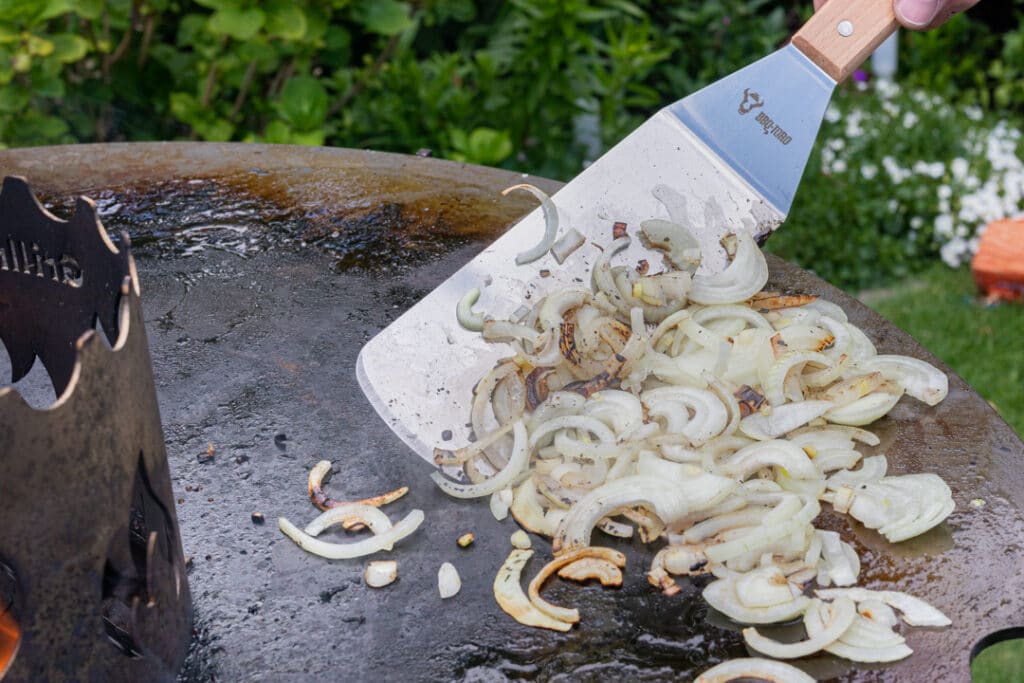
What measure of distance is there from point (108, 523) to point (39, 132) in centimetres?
342

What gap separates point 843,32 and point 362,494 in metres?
1.38

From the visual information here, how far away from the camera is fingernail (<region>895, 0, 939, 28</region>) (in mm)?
2135

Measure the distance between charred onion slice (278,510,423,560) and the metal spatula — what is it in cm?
52

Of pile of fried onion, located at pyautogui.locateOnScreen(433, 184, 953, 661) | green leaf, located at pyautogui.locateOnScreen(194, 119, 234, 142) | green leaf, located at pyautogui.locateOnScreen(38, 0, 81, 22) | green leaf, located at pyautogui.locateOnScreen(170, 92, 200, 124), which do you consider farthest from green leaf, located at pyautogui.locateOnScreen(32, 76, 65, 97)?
pile of fried onion, located at pyautogui.locateOnScreen(433, 184, 953, 661)

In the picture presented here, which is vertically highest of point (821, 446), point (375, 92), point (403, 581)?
point (821, 446)

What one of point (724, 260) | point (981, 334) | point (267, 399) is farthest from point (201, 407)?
point (981, 334)

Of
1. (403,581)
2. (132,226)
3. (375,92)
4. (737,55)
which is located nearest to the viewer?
(403,581)

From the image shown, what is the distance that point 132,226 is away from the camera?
2.65 metres

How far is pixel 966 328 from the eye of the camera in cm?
471

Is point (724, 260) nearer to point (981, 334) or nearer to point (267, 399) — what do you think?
point (267, 399)

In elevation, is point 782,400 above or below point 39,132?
above

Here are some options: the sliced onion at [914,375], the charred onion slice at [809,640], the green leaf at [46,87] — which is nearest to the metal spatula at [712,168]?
the sliced onion at [914,375]

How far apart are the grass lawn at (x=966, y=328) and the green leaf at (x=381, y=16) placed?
2.58m

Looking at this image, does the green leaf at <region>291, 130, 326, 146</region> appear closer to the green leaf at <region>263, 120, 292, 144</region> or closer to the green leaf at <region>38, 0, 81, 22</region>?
the green leaf at <region>263, 120, 292, 144</region>
